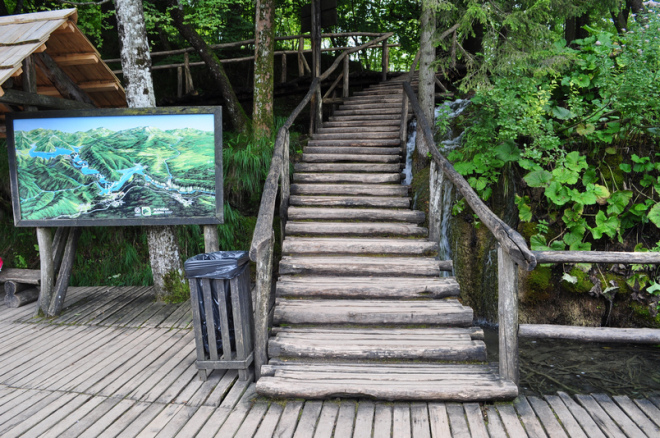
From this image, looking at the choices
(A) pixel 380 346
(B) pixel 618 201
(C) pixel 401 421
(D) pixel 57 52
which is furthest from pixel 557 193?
(D) pixel 57 52

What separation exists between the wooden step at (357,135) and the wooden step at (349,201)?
6.65ft

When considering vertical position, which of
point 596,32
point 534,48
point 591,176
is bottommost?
point 591,176

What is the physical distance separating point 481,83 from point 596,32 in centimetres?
215

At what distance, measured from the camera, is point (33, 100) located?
16.0 ft

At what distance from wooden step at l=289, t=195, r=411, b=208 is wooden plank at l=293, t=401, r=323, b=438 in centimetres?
303

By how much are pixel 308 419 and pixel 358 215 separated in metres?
2.95

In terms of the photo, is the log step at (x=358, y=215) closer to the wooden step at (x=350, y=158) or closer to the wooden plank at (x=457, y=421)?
the wooden step at (x=350, y=158)

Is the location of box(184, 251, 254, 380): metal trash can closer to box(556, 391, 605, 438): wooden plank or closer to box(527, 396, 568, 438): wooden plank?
box(527, 396, 568, 438): wooden plank

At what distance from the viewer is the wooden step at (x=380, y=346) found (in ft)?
11.9

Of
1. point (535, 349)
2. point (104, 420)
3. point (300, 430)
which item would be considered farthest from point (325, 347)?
point (535, 349)

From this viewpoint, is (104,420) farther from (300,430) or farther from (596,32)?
(596,32)

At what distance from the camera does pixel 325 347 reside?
3.66m

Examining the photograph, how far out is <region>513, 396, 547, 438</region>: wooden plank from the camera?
289 cm

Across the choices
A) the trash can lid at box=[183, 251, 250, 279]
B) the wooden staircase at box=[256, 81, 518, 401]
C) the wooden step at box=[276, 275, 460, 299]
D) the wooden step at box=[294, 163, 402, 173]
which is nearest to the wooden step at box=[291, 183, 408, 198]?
the wooden staircase at box=[256, 81, 518, 401]
